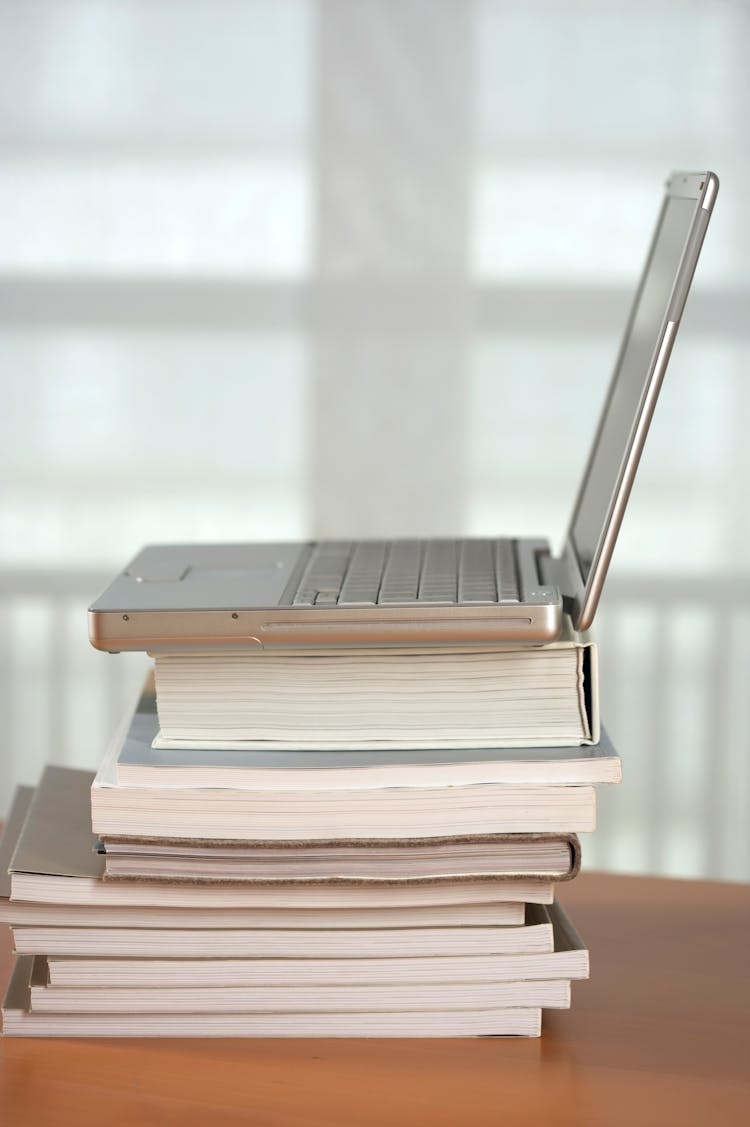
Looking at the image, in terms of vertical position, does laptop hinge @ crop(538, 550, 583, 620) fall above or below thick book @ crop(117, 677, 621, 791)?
above

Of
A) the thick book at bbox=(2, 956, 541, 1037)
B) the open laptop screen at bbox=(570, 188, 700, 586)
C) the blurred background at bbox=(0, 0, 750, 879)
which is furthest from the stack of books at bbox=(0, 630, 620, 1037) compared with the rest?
the blurred background at bbox=(0, 0, 750, 879)

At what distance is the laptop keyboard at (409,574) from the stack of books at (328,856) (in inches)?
1.4

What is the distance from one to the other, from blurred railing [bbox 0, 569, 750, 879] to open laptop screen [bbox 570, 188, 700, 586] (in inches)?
46.1

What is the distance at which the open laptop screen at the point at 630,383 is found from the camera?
0.69 m

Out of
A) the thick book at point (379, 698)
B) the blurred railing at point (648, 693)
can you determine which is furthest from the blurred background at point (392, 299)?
the thick book at point (379, 698)

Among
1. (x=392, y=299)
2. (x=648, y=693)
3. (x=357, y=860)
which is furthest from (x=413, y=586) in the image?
(x=648, y=693)

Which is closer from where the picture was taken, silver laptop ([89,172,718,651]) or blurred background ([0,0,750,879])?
Answer: silver laptop ([89,172,718,651])

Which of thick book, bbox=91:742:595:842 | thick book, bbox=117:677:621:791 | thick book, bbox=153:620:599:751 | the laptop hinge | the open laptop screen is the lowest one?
thick book, bbox=91:742:595:842

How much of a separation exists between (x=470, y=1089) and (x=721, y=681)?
1.59 meters

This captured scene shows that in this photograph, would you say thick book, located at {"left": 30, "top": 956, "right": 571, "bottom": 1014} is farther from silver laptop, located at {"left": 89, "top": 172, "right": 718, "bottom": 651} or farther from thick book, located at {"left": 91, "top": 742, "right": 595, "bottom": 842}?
silver laptop, located at {"left": 89, "top": 172, "right": 718, "bottom": 651}

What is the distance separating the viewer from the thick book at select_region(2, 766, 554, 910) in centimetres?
68

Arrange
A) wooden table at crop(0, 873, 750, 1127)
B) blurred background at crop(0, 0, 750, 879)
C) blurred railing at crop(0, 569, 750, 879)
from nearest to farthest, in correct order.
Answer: wooden table at crop(0, 873, 750, 1127) < blurred background at crop(0, 0, 750, 879) < blurred railing at crop(0, 569, 750, 879)

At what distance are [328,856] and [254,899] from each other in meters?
0.05

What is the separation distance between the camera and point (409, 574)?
773 mm
